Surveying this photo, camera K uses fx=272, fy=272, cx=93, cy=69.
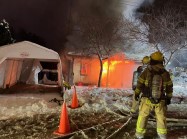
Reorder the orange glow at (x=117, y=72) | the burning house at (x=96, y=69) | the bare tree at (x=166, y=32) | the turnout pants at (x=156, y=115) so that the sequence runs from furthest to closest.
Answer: the orange glow at (x=117, y=72)
the burning house at (x=96, y=69)
the bare tree at (x=166, y=32)
the turnout pants at (x=156, y=115)

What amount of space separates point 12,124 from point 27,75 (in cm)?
872

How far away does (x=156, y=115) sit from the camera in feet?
19.9

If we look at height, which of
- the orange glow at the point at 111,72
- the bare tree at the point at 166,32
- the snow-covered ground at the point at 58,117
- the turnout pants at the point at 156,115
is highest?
the bare tree at the point at 166,32

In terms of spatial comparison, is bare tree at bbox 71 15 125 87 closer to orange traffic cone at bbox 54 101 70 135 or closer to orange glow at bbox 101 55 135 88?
orange glow at bbox 101 55 135 88

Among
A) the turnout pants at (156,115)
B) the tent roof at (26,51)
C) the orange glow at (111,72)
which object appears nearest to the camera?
the turnout pants at (156,115)

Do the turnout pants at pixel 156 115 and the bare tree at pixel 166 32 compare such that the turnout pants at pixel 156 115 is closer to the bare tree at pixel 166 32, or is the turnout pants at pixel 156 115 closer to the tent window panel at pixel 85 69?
the bare tree at pixel 166 32

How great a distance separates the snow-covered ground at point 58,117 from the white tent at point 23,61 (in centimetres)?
164

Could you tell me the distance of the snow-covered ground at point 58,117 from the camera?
6914mm

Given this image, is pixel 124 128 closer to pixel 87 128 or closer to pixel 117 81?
pixel 87 128

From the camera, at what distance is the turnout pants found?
19.5ft

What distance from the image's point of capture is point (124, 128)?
7.43m

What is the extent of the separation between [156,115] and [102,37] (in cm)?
2199

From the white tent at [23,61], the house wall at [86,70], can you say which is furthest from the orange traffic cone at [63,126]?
the house wall at [86,70]

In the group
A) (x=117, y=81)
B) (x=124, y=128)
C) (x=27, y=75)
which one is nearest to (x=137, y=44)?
(x=117, y=81)
